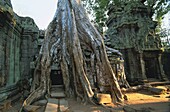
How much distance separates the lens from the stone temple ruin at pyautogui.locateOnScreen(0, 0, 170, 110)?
453 centimetres

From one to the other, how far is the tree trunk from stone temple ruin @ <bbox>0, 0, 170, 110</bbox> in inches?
19.1

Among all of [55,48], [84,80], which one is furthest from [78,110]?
[55,48]

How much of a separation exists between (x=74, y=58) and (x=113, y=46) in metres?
5.12

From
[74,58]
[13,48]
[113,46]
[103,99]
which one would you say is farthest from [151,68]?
[13,48]

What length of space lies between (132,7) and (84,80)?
29.5 feet

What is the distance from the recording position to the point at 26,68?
6.23m

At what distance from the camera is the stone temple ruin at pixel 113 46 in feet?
14.9

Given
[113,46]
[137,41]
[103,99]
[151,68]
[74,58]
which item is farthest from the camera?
[151,68]

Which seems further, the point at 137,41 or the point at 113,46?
the point at 137,41

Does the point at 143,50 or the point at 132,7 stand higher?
the point at 132,7

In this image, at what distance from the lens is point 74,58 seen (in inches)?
171

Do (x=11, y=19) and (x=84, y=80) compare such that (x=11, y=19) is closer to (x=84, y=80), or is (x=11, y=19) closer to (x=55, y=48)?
(x=55, y=48)

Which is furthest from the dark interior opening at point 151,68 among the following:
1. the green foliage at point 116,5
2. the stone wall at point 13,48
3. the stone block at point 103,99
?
the stone wall at point 13,48

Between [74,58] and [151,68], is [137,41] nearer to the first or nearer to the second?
[151,68]
